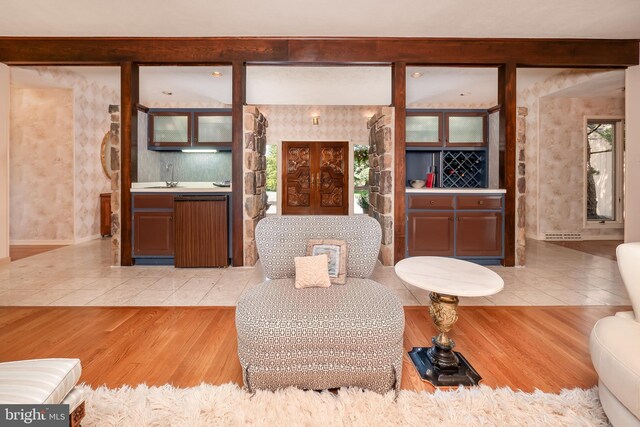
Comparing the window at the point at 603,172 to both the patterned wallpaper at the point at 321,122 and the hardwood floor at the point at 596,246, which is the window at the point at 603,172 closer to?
the hardwood floor at the point at 596,246

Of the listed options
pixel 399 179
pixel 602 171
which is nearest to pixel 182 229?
pixel 399 179

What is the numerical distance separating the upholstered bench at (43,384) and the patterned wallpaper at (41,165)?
5.76 m

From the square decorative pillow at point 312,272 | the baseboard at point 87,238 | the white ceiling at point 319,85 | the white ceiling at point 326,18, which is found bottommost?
the baseboard at point 87,238

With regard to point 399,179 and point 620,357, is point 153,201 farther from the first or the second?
point 620,357

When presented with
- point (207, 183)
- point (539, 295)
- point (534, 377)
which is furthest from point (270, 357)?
point (207, 183)

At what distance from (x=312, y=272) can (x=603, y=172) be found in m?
7.30

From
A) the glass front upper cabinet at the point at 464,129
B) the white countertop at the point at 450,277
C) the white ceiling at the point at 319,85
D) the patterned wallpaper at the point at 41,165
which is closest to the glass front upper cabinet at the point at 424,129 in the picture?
the glass front upper cabinet at the point at 464,129

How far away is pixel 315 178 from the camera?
28.3 ft

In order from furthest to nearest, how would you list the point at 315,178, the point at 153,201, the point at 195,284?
the point at 315,178 < the point at 153,201 < the point at 195,284

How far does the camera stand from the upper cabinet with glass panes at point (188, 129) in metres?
5.99

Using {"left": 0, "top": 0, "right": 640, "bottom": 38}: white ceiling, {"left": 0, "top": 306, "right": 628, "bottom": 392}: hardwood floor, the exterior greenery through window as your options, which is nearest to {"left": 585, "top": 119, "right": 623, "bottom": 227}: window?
the exterior greenery through window

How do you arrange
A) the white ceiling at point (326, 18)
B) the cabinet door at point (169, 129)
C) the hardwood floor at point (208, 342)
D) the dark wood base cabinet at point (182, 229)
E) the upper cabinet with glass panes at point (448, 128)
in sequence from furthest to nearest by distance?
the upper cabinet with glass panes at point (448, 128)
the cabinet door at point (169, 129)
the dark wood base cabinet at point (182, 229)
the white ceiling at point (326, 18)
the hardwood floor at point (208, 342)

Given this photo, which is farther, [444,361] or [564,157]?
[564,157]

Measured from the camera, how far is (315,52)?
450 centimetres
